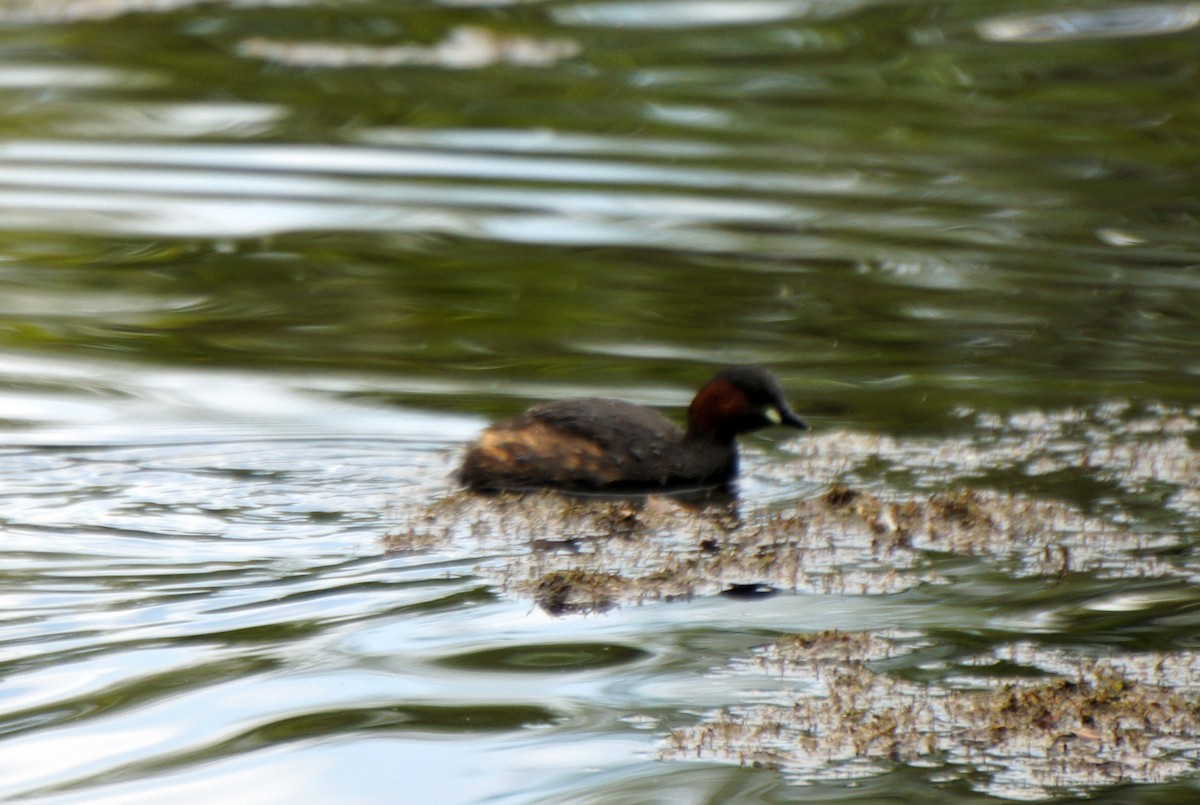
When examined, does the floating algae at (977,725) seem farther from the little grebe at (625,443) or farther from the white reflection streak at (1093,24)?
the white reflection streak at (1093,24)

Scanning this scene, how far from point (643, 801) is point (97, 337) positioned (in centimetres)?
598

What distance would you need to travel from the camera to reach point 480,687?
582cm

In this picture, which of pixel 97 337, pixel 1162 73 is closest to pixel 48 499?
pixel 97 337

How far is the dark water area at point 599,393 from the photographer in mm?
5531

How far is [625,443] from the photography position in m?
8.11

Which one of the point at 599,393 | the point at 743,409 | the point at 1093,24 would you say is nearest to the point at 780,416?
the point at 743,409

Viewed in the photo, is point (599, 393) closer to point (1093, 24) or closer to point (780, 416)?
point (780, 416)

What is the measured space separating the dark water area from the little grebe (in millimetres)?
193

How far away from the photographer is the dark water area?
5531 millimetres

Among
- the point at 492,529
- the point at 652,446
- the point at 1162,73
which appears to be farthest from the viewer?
the point at 1162,73

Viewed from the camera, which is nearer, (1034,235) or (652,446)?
(652,446)

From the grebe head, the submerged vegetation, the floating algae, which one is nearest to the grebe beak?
the grebe head

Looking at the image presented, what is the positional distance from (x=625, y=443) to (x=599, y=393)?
1348 mm

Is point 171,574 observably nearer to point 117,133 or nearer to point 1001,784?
point 1001,784
